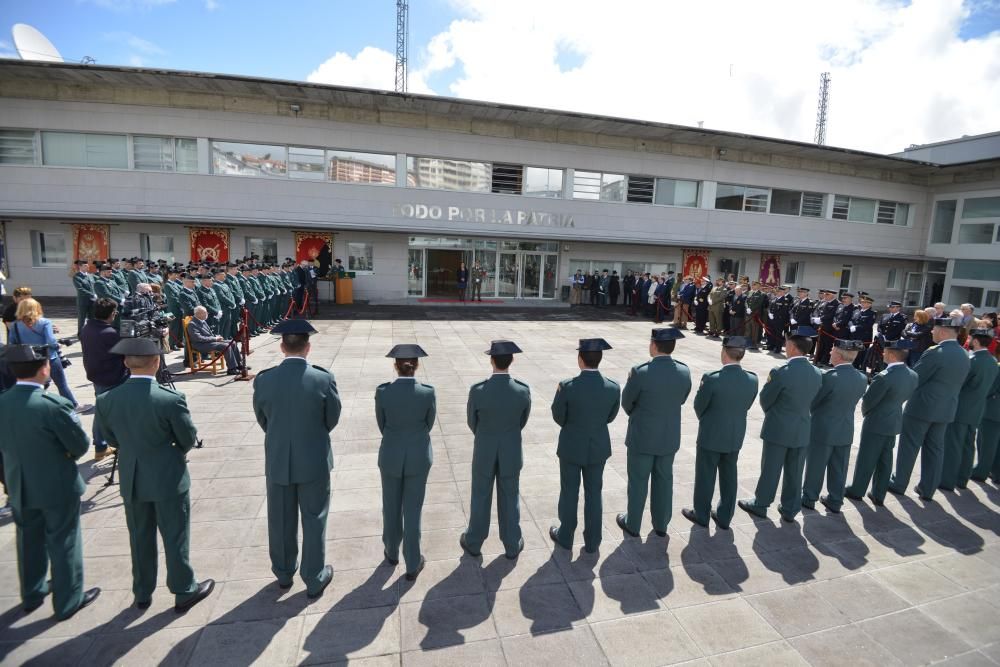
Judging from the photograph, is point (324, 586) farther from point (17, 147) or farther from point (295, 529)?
point (17, 147)

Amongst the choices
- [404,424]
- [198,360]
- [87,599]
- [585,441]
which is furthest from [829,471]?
[198,360]

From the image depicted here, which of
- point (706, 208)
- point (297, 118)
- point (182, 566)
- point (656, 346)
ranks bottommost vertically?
point (182, 566)

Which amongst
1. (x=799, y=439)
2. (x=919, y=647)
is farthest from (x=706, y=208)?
(x=919, y=647)

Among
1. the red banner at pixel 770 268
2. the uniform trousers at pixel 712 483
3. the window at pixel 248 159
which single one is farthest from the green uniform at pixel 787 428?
the red banner at pixel 770 268

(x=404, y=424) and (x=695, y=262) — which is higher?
(x=695, y=262)

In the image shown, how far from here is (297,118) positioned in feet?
64.3

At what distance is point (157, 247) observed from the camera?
782 inches

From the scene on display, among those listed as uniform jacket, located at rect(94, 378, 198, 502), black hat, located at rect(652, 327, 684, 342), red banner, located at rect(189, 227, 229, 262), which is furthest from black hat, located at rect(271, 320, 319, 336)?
red banner, located at rect(189, 227, 229, 262)

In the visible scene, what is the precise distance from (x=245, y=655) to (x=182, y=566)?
820mm

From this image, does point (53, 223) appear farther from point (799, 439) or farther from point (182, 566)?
point (799, 439)

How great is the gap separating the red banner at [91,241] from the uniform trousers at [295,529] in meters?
20.5

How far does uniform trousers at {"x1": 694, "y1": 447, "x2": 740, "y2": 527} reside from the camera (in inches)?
192

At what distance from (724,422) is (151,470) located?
181 inches

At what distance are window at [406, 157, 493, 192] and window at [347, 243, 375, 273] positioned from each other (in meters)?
3.31
